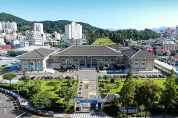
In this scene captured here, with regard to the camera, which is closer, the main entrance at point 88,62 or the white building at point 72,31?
the main entrance at point 88,62

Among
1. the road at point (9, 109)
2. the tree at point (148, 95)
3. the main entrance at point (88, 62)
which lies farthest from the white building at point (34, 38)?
the tree at point (148, 95)

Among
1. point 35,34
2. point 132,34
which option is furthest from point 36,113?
point 132,34

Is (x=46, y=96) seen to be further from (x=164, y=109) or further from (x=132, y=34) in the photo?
(x=132, y=34)

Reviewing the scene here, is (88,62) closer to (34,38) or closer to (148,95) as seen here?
(148,95)

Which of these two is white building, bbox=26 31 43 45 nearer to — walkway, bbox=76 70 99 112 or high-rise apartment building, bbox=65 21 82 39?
high-rise apartment building, bbox=65 21 82 39

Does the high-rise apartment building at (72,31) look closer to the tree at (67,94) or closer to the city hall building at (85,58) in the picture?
the city hall building at (85,58)

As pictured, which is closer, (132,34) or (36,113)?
(36,113)

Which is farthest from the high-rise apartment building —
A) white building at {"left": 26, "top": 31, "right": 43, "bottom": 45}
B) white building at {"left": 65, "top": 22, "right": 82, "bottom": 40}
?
white building at {"left": 26, "top": 31, "right": 43, "bottom": 45}
